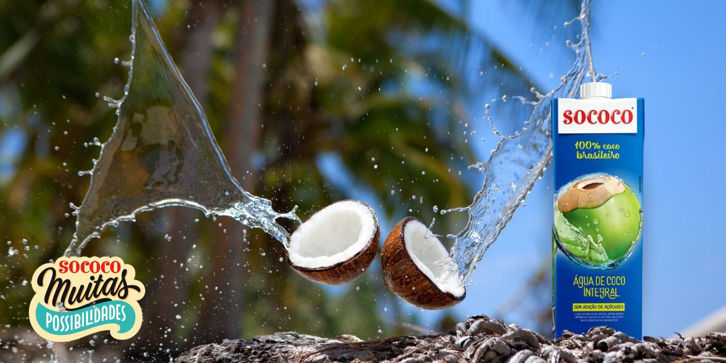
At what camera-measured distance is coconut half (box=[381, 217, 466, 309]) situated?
109 inches

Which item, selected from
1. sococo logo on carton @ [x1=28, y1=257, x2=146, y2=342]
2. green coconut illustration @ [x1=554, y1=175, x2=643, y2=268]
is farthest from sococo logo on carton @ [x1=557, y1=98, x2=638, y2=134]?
sococo logo on carton @ [x1=28, y1=257, x2=146, y2=342]

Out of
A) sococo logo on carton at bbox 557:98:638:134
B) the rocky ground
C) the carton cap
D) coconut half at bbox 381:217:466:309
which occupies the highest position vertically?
the carton cap

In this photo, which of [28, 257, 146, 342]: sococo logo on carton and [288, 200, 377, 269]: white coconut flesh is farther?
[28, 257, 146, 342]: sococo logo on carton

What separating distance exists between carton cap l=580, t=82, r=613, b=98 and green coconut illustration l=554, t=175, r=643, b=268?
0.29m

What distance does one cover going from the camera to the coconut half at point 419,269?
2766mm

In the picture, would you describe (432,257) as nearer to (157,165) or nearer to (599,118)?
(599,118)

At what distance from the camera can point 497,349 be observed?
80.3 inches

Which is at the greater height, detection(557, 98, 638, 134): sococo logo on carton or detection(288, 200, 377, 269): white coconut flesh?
detection(557, 98, 638, 134): sococo logo on carton

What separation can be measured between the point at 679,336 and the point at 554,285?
440 millimetres

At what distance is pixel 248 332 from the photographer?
6918 millimetres

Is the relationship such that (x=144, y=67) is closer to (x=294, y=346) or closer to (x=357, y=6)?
(x=294, y=346)

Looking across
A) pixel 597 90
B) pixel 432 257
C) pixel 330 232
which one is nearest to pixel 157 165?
pixel 330 232

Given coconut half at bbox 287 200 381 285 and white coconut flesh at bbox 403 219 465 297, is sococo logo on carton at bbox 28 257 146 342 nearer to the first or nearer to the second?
coconut half at bbox 287 200 381 285

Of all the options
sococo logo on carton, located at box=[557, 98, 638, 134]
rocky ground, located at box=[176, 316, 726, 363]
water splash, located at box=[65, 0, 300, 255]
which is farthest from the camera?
water splash, located at box=[65, 0, 300, 255]
